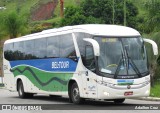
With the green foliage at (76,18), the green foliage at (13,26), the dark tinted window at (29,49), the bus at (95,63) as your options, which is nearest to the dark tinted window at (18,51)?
the dark tinted window at (29,49)

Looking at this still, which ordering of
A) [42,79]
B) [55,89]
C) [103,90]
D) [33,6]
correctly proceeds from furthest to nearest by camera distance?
[33,6] < [42,79] < [55,89] < [103,90]

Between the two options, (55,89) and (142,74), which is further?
(55,89)

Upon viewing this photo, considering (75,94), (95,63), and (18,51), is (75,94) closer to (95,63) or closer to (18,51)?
(95,63)

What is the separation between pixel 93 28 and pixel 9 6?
358 feet

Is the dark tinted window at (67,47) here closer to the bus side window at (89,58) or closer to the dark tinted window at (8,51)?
the bus side window at (89,58)

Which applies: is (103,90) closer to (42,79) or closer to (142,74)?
(142,74)

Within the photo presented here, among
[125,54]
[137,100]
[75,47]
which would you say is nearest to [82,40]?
[75,47]

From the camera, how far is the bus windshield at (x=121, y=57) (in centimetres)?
1844

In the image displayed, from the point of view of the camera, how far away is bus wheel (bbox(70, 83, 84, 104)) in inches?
788

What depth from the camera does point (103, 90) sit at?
18.2 m

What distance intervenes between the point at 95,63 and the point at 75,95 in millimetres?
2398

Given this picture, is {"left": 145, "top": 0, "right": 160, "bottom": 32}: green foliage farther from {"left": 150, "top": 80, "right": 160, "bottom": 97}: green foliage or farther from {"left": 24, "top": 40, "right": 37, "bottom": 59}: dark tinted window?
{"left": 24, "top": 40, "right": 37, "bottom": 59}: dark tinted window

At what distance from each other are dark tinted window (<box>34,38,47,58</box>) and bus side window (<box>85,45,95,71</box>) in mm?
4502

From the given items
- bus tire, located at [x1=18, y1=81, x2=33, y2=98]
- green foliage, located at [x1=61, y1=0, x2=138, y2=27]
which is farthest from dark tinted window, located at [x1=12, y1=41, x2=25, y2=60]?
green foliage, located at [x1=61, y1=0, x2=138, y2=27]
